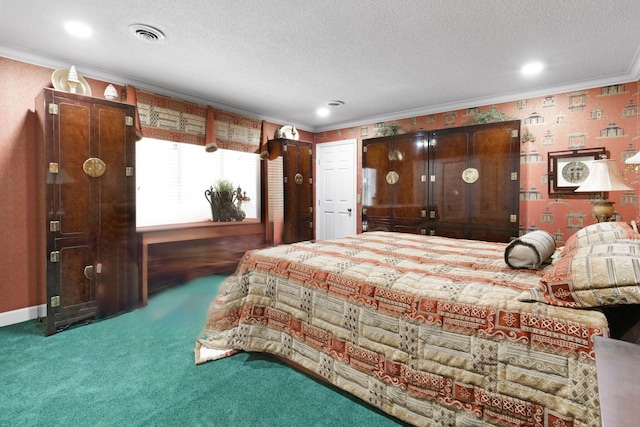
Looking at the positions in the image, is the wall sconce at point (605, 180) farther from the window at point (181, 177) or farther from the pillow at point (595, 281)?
the window at point (181, 177)

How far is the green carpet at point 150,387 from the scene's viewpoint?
169cm

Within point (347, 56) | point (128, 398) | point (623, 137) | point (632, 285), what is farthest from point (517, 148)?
point (128, 398)

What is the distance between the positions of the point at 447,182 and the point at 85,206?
168 inches

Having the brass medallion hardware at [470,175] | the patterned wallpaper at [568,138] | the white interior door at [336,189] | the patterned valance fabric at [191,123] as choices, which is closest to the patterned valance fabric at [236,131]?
the patterned valance fabric at [191,123]

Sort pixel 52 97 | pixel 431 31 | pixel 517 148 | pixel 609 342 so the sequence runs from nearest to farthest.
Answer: pixel 609 342 → pixel 431 31 → pixel 52 97 → pixel 517 148

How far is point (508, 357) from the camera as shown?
130cm

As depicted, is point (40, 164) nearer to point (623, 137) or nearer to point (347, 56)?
point (347, 56)

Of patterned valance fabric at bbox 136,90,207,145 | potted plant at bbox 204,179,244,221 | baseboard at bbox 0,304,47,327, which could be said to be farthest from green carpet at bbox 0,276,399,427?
patterned valance fabric at bbox 136,90,207,145

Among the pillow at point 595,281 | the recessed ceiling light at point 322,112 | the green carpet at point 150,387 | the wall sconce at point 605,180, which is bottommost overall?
the green carpet at point 150,387

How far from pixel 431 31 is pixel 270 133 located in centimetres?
324

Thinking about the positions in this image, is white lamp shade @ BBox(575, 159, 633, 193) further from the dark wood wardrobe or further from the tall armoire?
the tall armoire

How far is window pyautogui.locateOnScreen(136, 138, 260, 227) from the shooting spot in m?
4.02

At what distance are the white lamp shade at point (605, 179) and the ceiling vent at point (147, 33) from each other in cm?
402

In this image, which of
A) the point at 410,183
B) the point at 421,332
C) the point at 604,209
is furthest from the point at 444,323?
the point at 410,183
